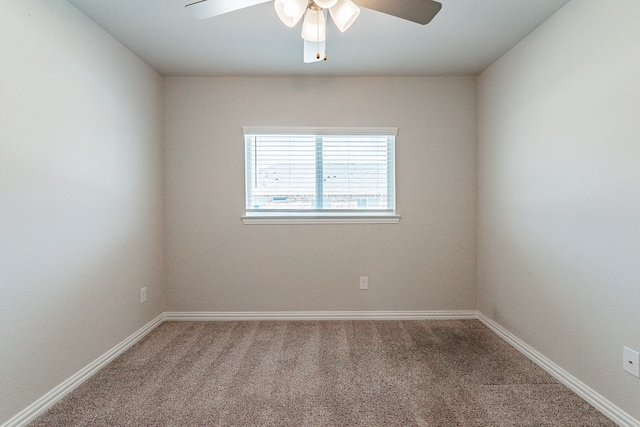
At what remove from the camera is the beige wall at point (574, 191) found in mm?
1562

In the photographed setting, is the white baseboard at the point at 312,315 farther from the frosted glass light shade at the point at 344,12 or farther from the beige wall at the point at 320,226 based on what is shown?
the frosted glass light shade at the point at 344,12

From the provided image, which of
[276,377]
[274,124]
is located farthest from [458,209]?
[276,377]

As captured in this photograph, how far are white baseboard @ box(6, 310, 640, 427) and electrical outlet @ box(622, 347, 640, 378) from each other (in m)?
0.24

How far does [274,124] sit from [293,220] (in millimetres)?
959

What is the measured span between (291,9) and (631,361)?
2466 millimetres

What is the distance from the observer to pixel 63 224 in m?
1.84

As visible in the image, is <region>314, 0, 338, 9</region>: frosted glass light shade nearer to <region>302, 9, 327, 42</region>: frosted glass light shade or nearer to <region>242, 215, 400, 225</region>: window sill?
<region>302, 9, 327, 42</region>: frosted glass light shade

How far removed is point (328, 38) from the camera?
7.42 feet

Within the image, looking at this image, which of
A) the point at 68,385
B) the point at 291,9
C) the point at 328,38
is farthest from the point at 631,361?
the point at 68,385

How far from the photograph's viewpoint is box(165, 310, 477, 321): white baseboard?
118 inches

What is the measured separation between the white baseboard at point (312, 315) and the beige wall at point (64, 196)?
47cm

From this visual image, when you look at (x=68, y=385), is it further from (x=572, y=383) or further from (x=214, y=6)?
(x=572, y=383)

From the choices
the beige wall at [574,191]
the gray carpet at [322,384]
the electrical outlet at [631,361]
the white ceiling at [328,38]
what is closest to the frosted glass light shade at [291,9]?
the white ceiling at [328,38]

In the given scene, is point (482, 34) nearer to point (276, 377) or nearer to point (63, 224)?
point (276, 377)
